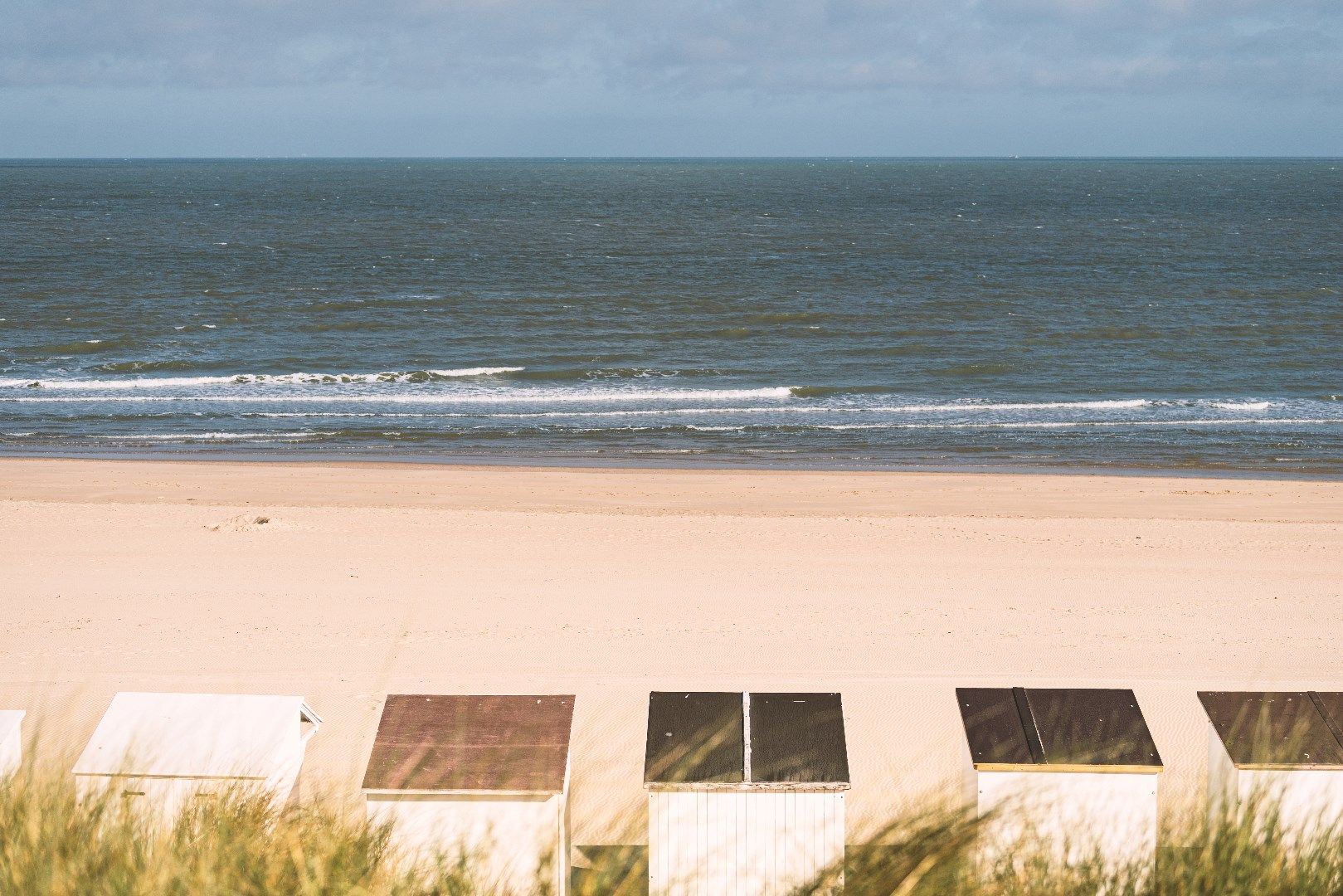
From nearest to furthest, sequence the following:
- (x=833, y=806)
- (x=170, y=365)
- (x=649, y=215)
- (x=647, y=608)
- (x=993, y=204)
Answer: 1. (x=833, y=806)
2. (x=647, y=608)
3. (x=170, y=365)
4. (x=649, y=215)
5. (x=993, y=204)

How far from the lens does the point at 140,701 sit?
8.08 meters

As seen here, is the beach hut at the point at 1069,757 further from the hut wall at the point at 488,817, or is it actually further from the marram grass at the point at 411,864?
the hut wall at the point at 488,817

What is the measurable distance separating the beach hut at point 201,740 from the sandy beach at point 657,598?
31.2 inches

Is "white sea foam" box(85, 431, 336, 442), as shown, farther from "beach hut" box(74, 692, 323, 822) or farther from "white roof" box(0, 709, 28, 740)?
"white roof" box(0, 709, 28, 740)

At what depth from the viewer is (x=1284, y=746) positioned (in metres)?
7.45

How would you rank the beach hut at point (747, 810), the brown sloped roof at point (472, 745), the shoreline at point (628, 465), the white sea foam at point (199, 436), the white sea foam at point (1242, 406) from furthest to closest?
the white sea foam at point (1242, 406) < the white sea foam at point (199, 436) < the shoreline at point (628, 465) < the brown sloped roof at point (472, 745) < the beach hut at point (747, 810)

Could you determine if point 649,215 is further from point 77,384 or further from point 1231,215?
point 77,384

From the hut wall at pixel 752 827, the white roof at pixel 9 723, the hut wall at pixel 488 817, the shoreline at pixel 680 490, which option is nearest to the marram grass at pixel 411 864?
the hut wall at pixel 488 817

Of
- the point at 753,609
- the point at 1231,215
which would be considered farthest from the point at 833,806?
the point at 1231,215

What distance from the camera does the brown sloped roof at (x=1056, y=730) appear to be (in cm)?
736

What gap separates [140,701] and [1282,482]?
744 inches

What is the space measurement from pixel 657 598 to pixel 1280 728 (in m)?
7.67

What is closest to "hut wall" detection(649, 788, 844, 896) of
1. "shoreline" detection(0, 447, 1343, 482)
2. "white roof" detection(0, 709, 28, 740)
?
"white roof" detection(0, 709, 28, 740)

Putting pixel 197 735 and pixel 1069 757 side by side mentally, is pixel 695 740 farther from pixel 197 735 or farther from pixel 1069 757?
pixel 197 735
